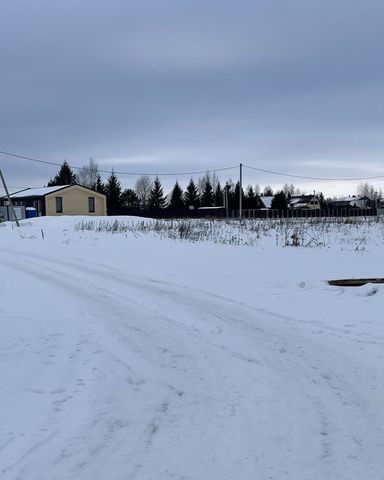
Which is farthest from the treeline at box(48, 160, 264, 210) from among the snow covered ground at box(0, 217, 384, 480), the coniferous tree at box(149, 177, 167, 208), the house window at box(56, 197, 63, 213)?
the snow covered ground at box(0, 217, 384, 480)

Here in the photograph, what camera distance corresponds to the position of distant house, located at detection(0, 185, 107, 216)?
5166 cm

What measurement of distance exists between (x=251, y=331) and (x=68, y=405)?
2.86 m

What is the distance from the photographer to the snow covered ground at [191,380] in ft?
9.58

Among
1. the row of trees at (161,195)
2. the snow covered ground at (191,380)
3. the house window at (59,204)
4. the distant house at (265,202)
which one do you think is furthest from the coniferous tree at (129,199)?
the snow covered ground at (191,380)

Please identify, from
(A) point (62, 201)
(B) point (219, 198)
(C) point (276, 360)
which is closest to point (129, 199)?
(B) point (219, 198)

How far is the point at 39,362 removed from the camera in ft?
15.5

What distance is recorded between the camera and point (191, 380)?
422 centimetres

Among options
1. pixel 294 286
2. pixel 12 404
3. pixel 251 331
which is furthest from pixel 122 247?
pixel 12 404

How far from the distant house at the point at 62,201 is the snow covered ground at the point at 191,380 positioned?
44.2m

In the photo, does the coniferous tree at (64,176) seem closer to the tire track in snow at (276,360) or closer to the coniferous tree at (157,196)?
the coniferous tree at (157,196)

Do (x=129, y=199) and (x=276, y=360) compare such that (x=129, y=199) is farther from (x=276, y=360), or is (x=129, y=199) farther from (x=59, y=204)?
(x=276, y=360)

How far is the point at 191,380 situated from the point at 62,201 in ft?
168

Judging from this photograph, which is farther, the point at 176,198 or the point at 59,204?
the point at 176,198

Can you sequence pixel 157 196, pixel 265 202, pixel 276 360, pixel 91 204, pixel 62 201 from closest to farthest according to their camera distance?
pixel 276 360 → pixel 62 201 → pixel 91 204 → pixel 157 196 → pixel 265 202
